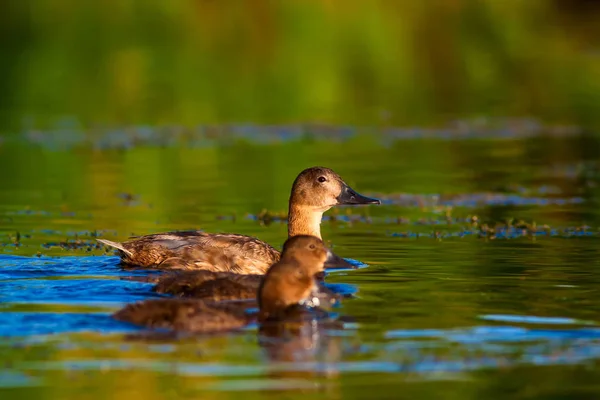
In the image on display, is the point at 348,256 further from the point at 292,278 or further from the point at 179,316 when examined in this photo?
the point at 179,316

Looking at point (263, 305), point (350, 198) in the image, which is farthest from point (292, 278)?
point (350, 198)

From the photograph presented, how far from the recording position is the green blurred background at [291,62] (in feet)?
98.7

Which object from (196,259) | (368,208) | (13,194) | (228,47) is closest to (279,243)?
(196,259)

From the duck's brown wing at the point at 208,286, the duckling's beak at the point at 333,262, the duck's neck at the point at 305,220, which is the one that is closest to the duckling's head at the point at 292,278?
the duckling's beak at the point at 333,262

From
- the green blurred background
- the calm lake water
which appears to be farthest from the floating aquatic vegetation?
the green blurred background

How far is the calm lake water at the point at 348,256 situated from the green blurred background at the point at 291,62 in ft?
11.6

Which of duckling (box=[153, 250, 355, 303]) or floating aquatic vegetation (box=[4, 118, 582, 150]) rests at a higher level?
floating aquatic vegetation (box=[4, 118, 582, 150])

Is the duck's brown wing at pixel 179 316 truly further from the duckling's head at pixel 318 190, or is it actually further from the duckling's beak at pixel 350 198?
the duckling's beak at pixel 350 198

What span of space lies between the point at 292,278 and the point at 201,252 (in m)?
2.52

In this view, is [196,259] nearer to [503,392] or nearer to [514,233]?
[514,233]

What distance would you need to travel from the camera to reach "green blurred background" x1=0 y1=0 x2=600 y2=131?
30094 mm

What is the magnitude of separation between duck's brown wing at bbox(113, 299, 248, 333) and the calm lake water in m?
0.24

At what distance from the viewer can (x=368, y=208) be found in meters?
18.2

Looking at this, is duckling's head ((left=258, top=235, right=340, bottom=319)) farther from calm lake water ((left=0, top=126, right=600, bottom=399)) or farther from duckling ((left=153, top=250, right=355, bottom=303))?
calm lake water ((left=0, top=126, right=600, bottom=399))
